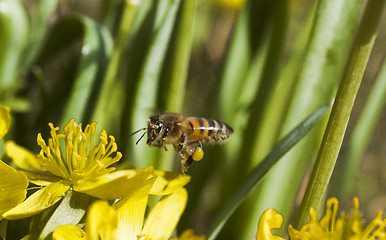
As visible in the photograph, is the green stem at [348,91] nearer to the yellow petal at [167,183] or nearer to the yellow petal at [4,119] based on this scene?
the yellow petal at [167,183]

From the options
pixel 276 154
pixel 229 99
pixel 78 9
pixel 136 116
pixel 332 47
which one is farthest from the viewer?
pixel 78 9

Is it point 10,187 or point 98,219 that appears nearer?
point 98,219

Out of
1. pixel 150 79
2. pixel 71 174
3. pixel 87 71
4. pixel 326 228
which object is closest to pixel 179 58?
pixel 150 79

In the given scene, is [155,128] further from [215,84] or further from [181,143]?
[215,84]

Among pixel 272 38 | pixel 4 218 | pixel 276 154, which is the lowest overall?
pixel 4 218

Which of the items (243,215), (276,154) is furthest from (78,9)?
(276,154)

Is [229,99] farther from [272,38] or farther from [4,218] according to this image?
[4,218]

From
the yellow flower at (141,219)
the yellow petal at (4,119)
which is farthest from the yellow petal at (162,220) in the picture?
the yellow petal at (4,119)
